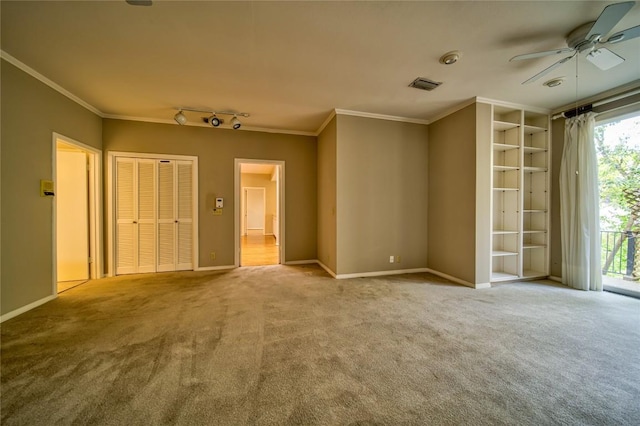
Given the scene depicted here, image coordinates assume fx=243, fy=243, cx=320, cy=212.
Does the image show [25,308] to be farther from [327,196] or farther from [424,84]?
[424,84]

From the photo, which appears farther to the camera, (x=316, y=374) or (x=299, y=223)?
(x=299, y=223)

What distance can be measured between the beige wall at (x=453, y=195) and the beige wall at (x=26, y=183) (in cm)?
573

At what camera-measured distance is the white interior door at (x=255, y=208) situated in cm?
1079

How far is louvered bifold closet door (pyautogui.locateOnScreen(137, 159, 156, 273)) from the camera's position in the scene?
4430mm

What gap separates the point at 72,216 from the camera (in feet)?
12.9

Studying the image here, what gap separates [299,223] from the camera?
5.27 m

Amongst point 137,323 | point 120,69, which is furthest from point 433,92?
point 137,323

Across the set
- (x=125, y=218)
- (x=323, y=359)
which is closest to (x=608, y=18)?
(x=323, y=359)

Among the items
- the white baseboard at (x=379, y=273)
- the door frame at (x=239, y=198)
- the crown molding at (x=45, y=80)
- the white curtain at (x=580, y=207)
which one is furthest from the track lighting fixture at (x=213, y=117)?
the white curtain at (x=580, y=207)

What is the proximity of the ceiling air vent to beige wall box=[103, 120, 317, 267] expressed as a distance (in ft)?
8.37

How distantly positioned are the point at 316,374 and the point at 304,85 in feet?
10.5

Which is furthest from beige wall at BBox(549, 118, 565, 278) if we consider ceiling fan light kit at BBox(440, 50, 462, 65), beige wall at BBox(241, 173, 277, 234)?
beige wall at BBox(241, 173, 277, 234)

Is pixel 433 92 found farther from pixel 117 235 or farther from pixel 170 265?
pixel 117 235

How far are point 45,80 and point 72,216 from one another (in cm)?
201
